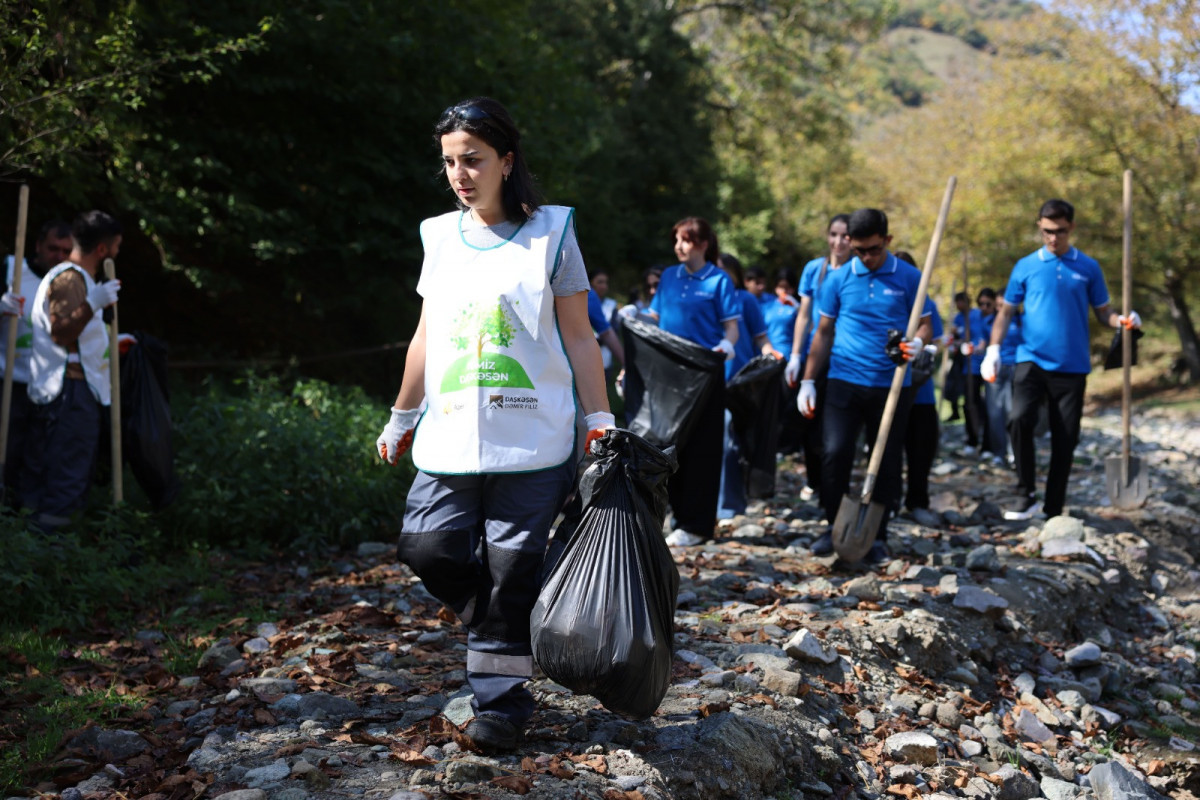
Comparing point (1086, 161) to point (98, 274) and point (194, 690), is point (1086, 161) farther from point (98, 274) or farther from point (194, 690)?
point (194, 690)

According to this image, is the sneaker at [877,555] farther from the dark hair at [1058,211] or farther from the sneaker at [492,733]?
the sneaker at [492,733]

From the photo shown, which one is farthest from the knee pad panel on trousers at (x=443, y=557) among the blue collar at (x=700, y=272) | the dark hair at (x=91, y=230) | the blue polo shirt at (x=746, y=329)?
the blue polo shirt at (x=746, y=329)

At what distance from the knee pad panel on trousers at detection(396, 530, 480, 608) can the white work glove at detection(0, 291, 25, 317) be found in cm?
318

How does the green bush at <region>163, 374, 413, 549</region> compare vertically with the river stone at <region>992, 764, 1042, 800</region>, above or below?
above

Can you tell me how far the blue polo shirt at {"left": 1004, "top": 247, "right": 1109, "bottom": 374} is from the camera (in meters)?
7.16

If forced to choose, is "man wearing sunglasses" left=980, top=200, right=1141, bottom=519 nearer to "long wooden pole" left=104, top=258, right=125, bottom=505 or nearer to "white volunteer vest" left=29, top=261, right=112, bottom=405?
"long wooden pole" left=104, top=258, right=125, bottom=505

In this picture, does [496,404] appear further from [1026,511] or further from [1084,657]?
[1026,511]

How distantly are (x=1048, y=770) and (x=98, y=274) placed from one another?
7666mm

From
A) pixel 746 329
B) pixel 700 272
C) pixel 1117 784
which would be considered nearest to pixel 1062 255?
pixel 746 329

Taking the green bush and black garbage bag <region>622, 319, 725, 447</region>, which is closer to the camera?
black garbage bag <region>622, 319, 725, 447</region>

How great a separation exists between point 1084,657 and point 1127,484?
3156 millimetres

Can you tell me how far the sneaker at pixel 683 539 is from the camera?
21.9 feet

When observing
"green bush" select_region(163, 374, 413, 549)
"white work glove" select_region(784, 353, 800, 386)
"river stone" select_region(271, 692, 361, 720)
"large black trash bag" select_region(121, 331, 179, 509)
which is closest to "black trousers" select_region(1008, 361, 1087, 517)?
"white work glove" select_region(784, 353, 800, 386)

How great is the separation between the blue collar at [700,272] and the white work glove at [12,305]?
3.64 meters
